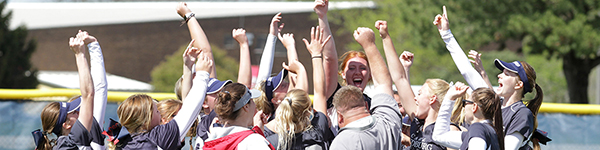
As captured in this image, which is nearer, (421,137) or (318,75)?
(318,75)

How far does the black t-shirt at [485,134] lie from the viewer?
3240mm

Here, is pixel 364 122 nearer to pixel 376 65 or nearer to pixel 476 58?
pixel 376 65

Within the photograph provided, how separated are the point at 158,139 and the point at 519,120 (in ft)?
8.57

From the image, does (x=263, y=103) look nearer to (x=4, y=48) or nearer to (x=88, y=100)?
(x=88, y=100)

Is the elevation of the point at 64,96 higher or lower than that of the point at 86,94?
lower

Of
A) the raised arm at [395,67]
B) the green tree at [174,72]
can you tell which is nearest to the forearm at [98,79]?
the raised arm at [395,67]

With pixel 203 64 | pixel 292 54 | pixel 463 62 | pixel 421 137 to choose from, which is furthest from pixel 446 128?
pixel 203 64

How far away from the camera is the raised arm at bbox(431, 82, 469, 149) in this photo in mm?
3457

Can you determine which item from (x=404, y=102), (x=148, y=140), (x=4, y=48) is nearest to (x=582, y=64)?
(x=404, y=102)

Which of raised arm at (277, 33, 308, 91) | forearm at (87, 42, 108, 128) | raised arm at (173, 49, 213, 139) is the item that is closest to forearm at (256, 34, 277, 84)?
raised arm at (277, 33, 308, 91)

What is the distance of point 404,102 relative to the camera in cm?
389

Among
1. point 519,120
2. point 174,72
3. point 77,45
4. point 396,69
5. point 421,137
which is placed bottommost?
point 174,72

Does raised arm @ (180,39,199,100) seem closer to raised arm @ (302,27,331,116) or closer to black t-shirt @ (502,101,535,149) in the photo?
raised arm @ (302,27,331,116)

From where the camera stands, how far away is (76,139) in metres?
3.57
